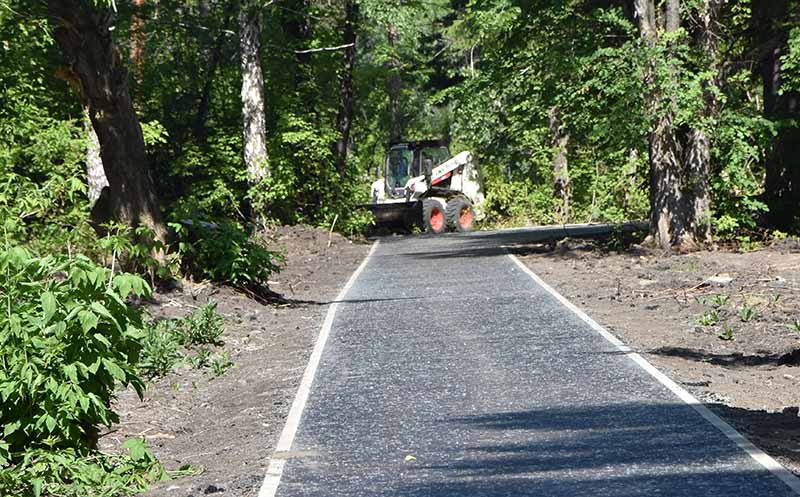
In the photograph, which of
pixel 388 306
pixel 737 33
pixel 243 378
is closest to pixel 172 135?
pixel 737 33

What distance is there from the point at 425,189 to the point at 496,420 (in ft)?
119

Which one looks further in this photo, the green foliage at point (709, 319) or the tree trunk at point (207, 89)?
the tree trunk at point (207, 89)

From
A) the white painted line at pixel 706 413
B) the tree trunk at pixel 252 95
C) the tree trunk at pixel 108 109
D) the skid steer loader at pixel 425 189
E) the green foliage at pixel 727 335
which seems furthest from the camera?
the skid steer loader at pixel 425 189

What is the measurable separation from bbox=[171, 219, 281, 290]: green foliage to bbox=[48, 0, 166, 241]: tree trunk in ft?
3.90

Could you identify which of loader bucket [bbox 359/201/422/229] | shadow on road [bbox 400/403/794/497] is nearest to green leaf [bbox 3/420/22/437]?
shadow on road [bbox 400/403/794/497]

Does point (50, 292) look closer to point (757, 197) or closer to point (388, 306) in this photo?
point (388, 306)

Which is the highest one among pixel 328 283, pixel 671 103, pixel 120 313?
pixel 671 103

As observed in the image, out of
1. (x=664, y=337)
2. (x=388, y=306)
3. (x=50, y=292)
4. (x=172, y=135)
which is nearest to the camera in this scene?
(x=50, y=292)

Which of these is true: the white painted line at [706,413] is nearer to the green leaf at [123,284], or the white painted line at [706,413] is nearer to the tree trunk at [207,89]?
the green leaf at [123,284]

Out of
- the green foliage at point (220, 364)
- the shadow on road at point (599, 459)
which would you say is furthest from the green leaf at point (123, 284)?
the green foliage at point (220, 364)

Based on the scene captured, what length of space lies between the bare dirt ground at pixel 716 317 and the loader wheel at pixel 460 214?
612 inches

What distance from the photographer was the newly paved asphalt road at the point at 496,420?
8148mm

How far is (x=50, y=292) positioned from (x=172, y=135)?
2836 centimetres

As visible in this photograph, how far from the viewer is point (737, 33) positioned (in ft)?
97.5
